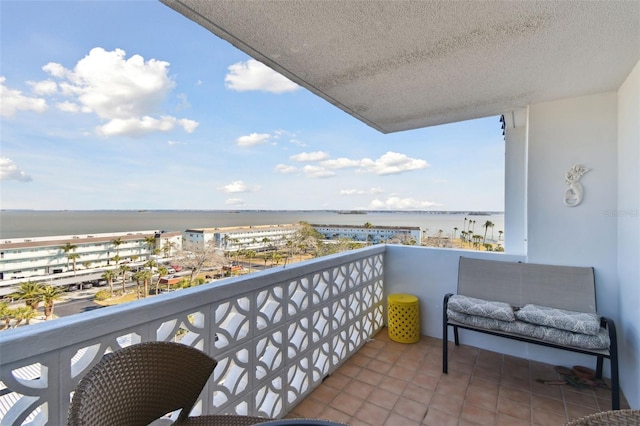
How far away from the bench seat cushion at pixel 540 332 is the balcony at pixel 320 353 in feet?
1.65

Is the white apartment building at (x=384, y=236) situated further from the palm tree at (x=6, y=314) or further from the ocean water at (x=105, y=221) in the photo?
the palm tree at (x=6, y=314)

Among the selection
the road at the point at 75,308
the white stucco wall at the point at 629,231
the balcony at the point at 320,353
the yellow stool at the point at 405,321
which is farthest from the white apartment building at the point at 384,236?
the road at the point at 75,308

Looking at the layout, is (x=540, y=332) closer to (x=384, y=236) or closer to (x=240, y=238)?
(x=384, y=236)

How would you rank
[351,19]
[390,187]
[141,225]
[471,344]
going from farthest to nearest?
[390,187]
[141,225]
[471,344]
[351,19]

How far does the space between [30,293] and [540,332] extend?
154 inches

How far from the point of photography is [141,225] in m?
7.12

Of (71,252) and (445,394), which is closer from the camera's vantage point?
(445,394)

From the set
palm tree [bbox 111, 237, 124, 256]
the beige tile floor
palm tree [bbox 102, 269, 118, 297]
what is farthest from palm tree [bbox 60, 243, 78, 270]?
the beige tile floor

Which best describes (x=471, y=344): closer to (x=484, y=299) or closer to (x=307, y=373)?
(x=484, y=299)

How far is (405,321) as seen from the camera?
3188 millimetres

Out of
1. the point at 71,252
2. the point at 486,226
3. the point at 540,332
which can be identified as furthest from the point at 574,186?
the point at 71,252

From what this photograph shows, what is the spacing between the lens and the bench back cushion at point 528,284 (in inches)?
97.0

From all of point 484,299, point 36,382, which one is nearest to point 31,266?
point 36,382

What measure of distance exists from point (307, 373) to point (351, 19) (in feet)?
8.26
